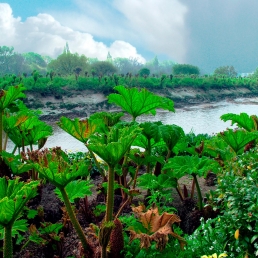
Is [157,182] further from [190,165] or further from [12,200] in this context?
[12,200]

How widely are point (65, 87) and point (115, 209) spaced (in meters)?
19.4

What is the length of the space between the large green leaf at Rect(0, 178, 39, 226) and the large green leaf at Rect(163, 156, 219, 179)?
122 cm

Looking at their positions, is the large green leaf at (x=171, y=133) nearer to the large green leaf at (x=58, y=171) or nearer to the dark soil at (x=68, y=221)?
the dark soil at (x=68, y=221)

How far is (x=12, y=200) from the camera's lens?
161 cm

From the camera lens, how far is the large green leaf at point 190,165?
2.55 metres

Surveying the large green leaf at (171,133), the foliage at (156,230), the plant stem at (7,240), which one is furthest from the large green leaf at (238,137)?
the plant stem at (7,240)

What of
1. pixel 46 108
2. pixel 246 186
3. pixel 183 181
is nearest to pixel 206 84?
pixel 46 108

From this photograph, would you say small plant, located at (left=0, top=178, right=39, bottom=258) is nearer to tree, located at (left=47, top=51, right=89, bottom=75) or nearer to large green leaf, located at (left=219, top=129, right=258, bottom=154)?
large green leaf, located at (left=219, top=129, right=258, bottom=154)

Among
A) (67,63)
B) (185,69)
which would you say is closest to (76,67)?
(67,63)

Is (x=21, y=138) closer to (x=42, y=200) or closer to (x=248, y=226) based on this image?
(x=42, y=200)

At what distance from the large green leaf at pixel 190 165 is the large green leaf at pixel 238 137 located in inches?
15.8

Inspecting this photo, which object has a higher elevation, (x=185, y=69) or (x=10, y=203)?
(x=185, y=69)

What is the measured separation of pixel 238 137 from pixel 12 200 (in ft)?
6.86

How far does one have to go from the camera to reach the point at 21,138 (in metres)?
3.61
